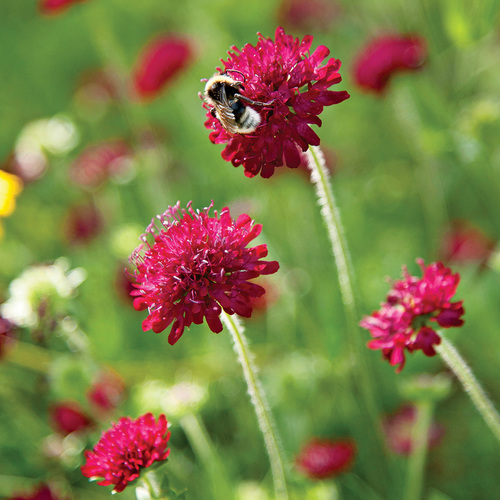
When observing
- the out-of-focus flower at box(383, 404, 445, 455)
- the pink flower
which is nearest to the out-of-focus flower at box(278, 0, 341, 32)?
the out-of-focus flower at box(383, 404, 445, 455)

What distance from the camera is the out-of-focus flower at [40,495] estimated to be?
1425 millimetres

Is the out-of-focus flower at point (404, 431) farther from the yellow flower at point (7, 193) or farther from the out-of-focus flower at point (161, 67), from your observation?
the out-of-focus flower at point (161, 67)

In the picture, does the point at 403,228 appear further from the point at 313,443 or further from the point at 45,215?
the point at 45,215

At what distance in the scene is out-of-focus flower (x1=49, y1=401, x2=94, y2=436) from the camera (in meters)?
1.56

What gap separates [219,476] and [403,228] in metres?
1.29

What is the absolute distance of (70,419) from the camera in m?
1.57

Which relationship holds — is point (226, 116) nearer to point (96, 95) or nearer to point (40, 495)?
point (40, 495)

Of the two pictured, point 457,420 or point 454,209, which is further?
point 454,209

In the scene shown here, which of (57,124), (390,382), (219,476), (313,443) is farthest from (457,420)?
(57,124)

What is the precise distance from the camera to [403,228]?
2.29 meters

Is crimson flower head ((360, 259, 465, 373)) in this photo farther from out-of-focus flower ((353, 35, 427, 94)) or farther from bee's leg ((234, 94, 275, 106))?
out-of-focus flower ((353, 35, 427, 94))

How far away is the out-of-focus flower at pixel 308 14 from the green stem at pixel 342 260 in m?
1.82

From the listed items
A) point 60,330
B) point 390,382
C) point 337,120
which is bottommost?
point 390,382

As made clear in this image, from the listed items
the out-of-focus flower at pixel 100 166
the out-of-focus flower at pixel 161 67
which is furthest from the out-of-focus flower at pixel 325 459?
the out-of-focus flower at pixel 161 67
